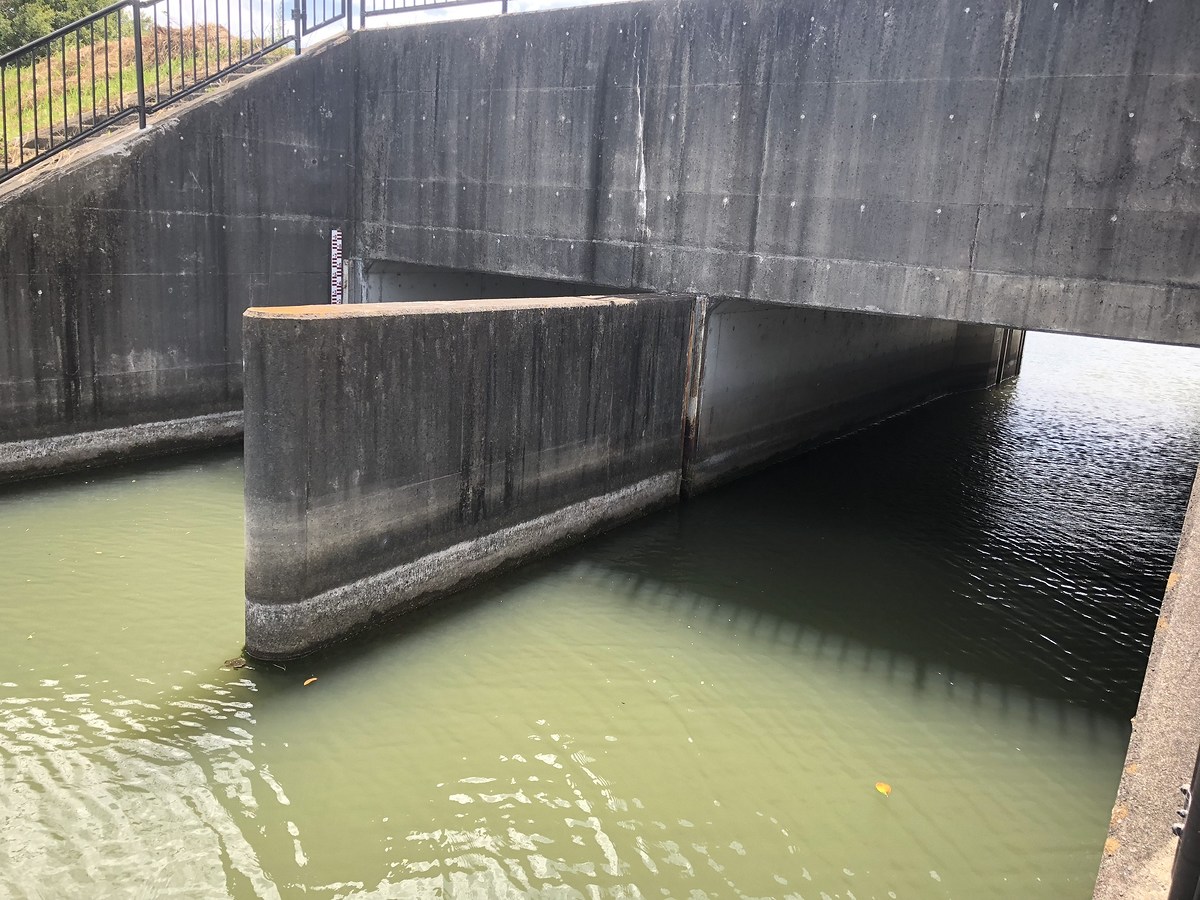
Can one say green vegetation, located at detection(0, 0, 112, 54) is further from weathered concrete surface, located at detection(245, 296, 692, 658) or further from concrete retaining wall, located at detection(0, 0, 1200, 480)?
weathered concrete surface, located at detection(245, 296, 692, 658)

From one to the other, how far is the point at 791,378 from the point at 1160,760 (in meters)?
10.2

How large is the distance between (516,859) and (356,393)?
3.62m

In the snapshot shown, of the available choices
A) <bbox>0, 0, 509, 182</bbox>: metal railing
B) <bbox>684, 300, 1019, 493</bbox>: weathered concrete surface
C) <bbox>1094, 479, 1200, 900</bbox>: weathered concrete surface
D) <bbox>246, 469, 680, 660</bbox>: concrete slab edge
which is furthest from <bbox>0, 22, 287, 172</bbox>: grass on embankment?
<bbox>1094, 479, 1200, 900</bbox>: weathered concrete surface

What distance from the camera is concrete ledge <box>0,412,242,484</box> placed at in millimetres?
10070

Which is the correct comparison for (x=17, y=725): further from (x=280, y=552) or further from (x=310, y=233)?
Answer: (x=310, y=233)

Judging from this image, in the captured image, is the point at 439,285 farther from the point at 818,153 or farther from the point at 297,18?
the point at 818,153

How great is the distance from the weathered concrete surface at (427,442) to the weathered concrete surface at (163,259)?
16.4ft

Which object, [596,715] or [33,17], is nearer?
[596,715]

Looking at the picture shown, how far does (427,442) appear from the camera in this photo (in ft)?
25.2

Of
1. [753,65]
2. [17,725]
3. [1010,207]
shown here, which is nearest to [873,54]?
[753,65]

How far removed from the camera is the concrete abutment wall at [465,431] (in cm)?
665

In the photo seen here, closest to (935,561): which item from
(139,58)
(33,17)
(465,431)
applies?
(465,431)

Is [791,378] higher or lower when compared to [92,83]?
lower

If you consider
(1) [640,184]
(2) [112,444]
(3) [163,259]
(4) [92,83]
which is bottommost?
(2) [112,444]
